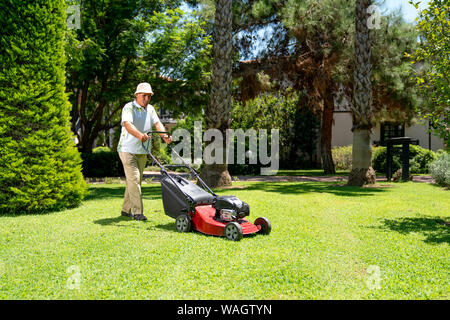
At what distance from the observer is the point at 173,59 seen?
529 inches

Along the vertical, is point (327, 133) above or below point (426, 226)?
above

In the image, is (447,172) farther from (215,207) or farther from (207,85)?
(215,207)

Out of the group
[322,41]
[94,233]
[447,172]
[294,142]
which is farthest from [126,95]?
[294,142]

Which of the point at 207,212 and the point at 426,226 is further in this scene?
the point at 426,226

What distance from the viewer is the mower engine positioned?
17.5 feet

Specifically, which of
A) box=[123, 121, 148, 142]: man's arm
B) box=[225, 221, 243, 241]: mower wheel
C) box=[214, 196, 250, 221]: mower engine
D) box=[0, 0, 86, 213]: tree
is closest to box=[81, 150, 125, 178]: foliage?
box=[0, 0, 86, 213]: tree

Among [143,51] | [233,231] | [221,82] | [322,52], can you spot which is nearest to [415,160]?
[322,52]

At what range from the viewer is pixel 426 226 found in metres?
6.55

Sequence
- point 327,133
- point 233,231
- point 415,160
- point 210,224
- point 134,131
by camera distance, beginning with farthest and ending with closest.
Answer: point 415,160 → point 327,133 → point 134,131 → point 210,224 → point 233,231

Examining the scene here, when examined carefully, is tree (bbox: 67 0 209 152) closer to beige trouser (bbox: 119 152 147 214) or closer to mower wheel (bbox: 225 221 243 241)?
beige trouser (bbox: 119 152 147 214)

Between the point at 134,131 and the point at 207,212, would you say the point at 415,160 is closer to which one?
the point at 207,212

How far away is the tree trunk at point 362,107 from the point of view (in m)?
13.0

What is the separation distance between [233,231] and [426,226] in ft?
11.4
